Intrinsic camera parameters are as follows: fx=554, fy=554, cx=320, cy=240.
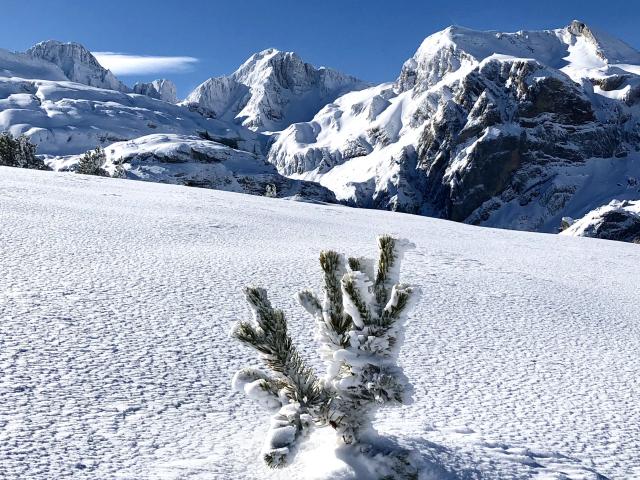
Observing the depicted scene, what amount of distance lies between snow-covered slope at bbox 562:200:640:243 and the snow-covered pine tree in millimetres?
37927

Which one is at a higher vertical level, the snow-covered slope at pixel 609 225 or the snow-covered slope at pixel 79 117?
the snow-covered slope at pixel 79 117

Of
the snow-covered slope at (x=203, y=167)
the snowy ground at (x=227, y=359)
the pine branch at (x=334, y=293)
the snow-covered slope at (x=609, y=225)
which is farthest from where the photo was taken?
the snow-covered slope at (x=203, y=167)

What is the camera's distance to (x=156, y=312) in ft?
15.5

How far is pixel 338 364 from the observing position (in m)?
2.58

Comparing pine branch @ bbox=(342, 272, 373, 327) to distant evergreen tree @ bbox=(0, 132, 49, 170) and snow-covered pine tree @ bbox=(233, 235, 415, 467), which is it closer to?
snow-covered pine tree @ bbox=(233, 235, 415, 467)

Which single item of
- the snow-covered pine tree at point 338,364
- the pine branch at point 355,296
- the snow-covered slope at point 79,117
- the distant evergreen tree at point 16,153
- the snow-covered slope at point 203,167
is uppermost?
Answer: the snow-covered slope at point 79,117

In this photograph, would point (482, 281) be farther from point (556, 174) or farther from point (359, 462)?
point (556, 174)

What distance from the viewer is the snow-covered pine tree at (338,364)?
7.95ft

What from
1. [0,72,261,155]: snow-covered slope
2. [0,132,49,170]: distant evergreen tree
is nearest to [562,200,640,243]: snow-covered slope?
[0,132,49,170]: distant evergreen tree

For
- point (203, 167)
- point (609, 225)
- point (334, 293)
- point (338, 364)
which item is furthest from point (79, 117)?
point (338, 364)

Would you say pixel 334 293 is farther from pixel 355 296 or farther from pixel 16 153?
pixel 16 153

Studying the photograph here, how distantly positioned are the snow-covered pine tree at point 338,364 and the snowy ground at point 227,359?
0.30 metres

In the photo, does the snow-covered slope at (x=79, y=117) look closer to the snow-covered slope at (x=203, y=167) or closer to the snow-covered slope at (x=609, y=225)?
the snow-covered slope at (x=203, y=167)

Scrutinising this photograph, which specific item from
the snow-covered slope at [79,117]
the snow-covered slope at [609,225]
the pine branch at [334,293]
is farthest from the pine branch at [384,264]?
the snow-covered slope at [79,117]
